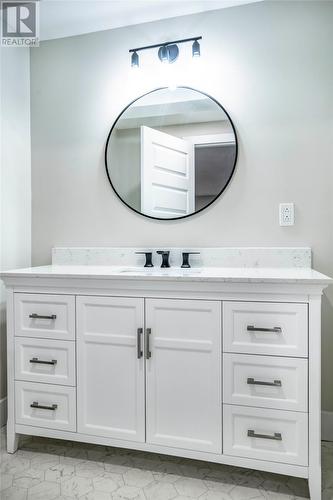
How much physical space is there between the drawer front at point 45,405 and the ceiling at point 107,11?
2.04 meters

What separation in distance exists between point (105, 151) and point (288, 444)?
1804 mm

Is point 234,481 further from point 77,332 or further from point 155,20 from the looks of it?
point 155,20

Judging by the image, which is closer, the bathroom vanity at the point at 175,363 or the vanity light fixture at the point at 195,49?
the bathroom vanity at the point at 175,363

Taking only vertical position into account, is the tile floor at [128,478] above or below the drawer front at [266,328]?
below

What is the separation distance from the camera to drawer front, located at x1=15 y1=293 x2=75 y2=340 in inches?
71.4

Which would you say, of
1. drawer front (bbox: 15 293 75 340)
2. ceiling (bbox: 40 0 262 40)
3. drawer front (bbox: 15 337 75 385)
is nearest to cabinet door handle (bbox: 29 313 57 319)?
drawer front (bbox: 15 293 75 340)

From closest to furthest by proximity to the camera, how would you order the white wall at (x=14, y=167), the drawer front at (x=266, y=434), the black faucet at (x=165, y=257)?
the drawer front at (x=266, y=434), the black faucet at (x=165, y=257), the white wall at (x=14, y=167)

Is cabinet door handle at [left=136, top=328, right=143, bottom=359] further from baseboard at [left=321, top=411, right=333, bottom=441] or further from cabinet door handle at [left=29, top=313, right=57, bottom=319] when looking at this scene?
baseboard at [left=321, top=411, right=333, bottom=441]

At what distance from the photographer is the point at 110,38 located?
2.34m

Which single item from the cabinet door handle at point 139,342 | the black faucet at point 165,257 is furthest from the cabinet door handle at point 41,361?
the black faucet at point 165,257

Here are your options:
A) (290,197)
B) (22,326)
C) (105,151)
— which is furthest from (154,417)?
(105,151)

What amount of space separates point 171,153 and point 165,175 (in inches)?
5.1

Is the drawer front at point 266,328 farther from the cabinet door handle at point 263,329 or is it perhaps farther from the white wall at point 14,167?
the white wall at point 14,167

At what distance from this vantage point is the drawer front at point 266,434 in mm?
1534
